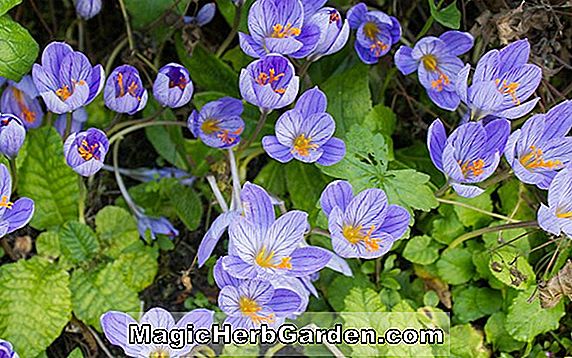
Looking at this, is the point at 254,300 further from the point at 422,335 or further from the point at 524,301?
the point at 524,301

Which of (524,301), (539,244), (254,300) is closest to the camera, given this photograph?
(254,300)

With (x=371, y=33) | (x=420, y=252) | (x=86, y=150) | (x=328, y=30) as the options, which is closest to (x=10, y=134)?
(x=86, y=150)

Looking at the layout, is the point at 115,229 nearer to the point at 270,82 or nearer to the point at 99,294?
the point at 99,294

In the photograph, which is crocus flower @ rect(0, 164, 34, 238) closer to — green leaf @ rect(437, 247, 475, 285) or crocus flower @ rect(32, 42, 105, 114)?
crocus flower @ rect(32, 42, 105, 114)

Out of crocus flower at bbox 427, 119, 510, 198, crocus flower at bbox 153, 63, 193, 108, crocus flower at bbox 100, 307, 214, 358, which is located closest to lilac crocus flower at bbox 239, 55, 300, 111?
crocus flower at bbox 153, 63, 193, 108

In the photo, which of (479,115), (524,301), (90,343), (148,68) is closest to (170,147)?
(148,68)
